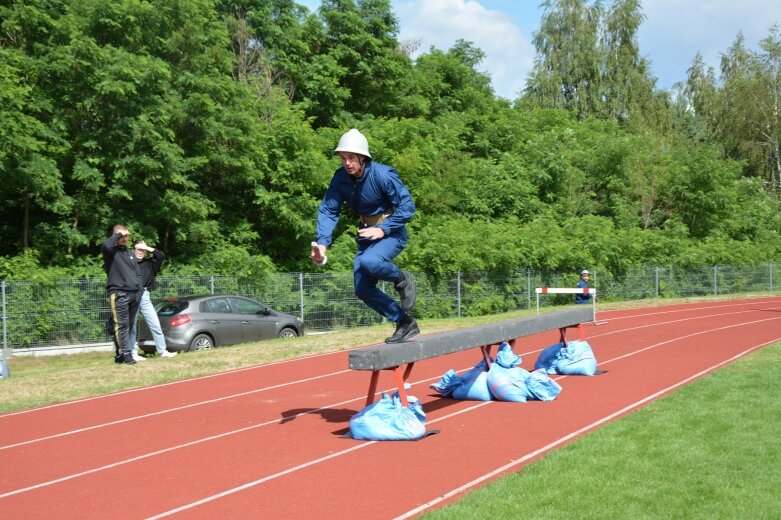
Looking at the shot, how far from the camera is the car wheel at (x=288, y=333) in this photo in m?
21.2

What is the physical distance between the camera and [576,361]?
12.4 meters

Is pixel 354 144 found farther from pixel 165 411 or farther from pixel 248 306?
pixel 248 306

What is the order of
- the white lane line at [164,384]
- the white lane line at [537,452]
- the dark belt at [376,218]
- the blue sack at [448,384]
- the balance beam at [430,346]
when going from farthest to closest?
the white lane line at [164,384] < the blue sack at [448,384] < the dark belt at [376,218] < the balance beam at [430,346] < the white lane line at [537,452]

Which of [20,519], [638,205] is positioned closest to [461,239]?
[638,205]

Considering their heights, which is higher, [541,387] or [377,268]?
[377,268]

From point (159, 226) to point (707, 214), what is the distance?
29.3 m

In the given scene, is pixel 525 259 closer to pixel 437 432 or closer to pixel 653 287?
pixel 653 287

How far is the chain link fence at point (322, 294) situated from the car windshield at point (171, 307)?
121 inches

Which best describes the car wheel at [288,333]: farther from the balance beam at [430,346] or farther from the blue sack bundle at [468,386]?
the blue sack bundle at [468,386]


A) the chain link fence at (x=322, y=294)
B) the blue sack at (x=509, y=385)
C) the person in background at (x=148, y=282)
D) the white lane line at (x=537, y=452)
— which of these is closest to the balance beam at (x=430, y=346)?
the blue sack at (x=509, y=385)

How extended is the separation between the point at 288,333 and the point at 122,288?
6.86 meters

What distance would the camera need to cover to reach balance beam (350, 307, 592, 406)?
8.02 m

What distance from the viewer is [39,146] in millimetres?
24141

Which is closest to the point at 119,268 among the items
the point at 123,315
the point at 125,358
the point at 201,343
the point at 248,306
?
the point at 123,315
